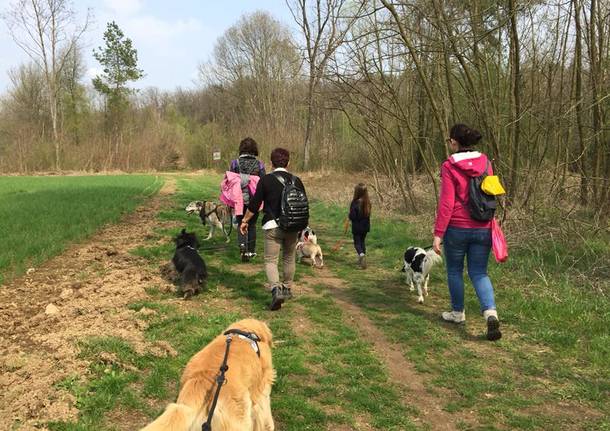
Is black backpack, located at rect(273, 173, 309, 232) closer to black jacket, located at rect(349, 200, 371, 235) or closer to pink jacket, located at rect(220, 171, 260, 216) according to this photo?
pink jacket, located at rect(220, 171, 260, 216)

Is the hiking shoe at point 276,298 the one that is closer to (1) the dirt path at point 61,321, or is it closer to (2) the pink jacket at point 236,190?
(1) the dirt path at point 61,321

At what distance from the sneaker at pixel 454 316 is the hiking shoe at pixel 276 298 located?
213 centimetres

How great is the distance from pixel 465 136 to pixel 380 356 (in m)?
2.61

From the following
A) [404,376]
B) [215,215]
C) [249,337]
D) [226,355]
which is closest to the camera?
[226,355]

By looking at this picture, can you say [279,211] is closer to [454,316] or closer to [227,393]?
[454,316]

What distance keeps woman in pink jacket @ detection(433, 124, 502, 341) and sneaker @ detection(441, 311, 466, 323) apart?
1.62ft

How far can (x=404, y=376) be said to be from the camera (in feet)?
14.9

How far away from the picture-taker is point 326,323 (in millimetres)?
5891

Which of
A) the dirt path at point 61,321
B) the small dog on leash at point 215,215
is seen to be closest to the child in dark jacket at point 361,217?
the small dog on leash at point 215,215

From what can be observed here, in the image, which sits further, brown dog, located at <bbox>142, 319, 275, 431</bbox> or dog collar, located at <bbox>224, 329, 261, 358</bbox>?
dog collar, located at <bbox>224, 329, 261, 358</bbox>

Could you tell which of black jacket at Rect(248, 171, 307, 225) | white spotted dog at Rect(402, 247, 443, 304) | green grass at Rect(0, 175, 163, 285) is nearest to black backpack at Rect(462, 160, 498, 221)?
white spotted dog at Rect(402, 247, 443, 304)

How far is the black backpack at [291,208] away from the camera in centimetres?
595

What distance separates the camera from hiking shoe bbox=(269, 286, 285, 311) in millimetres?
6160

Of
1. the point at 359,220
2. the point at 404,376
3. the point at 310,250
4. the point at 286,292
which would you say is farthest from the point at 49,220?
the point at 404,376
